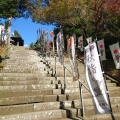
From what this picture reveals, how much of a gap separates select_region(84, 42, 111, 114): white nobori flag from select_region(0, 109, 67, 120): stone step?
4.11 ft

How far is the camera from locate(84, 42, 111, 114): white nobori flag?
15.7ft

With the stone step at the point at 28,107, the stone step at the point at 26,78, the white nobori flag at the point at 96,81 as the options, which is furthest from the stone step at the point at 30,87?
the white nobori flag at the point at 96,81

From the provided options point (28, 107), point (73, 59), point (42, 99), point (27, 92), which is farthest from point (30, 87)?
point (73, 59)

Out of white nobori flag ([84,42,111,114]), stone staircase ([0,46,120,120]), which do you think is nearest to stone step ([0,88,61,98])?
stone staircase ([0,46,120,120])

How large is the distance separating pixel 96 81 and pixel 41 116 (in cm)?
193

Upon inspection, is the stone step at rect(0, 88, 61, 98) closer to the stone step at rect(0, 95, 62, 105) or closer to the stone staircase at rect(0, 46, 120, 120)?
the stone staircase at rect(0, 46, 120, 120)

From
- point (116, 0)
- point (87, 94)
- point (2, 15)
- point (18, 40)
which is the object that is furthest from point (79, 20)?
point (18, 40)

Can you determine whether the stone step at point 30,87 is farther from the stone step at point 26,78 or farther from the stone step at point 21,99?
the stone step at point 21,99

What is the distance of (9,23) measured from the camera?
69.5 ft

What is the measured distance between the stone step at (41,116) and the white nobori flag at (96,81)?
4.11 feet

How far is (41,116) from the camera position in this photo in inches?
212

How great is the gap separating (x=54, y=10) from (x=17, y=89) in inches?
351

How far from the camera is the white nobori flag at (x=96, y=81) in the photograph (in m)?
4.79

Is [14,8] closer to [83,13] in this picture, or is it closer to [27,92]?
[83,13]
